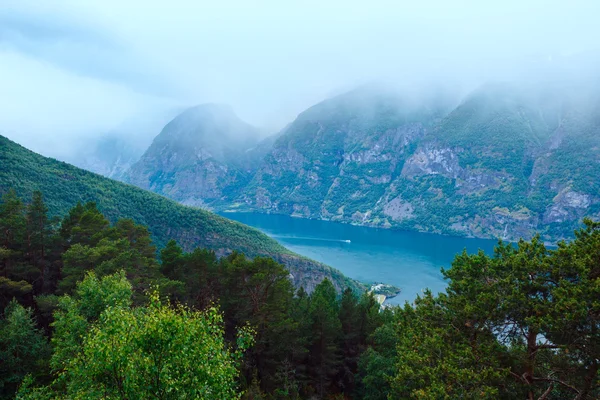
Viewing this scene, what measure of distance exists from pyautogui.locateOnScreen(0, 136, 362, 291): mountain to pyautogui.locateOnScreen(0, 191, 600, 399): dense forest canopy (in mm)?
73742

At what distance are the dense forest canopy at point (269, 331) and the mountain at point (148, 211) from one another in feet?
242

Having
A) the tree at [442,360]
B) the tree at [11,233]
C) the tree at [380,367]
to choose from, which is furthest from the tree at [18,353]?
the tree at [380,367]

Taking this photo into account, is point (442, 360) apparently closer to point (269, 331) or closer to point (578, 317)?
point (578, 317)

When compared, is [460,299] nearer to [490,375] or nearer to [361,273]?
[490,375]

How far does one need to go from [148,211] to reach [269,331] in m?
103

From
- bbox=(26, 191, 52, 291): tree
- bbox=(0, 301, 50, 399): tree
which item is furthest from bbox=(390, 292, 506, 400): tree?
bbox=(26, 191, 52, 291): tree

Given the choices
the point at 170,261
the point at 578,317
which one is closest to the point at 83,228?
the point at 170,261

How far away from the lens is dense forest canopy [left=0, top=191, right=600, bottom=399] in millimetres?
9805

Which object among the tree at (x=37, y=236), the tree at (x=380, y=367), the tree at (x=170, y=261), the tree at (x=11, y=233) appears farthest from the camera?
the tree at (x=170, y=261)

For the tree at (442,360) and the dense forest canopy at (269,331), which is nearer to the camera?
the dense forest canopy at (269,331)

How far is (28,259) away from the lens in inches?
1261

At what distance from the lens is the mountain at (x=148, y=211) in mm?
96062

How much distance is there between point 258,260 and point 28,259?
817 inches

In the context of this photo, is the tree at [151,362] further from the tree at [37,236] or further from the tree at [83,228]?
the tree at [37,236]
